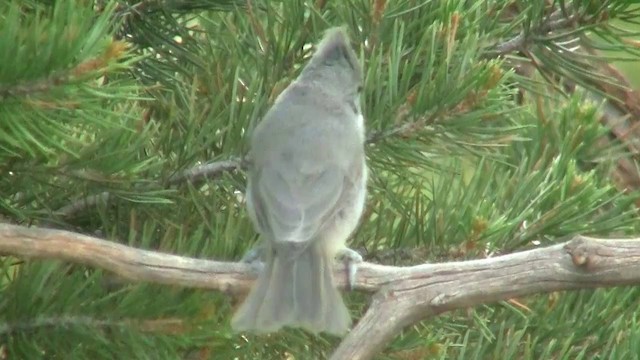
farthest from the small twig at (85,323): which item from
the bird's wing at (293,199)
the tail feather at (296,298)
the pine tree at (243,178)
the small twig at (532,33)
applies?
the small twig at (532,33)

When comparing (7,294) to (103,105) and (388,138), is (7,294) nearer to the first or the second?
(103,105)

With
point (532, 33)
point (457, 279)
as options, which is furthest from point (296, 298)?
point (532, 33)

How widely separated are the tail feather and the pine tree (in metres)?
0.04

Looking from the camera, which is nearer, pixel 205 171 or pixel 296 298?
pixel 205 171

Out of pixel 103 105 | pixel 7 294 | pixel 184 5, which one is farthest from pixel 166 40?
pixel 7 294

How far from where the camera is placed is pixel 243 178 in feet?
4.92

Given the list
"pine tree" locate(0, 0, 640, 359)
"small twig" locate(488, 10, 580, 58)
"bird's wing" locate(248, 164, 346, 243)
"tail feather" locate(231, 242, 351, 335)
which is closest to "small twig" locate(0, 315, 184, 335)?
"pine tree" locate(0, 0, 640, 359)

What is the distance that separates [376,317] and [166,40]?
1.64 feet

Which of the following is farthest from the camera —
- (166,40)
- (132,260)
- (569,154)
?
(569,154)

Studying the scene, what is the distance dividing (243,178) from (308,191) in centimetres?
23

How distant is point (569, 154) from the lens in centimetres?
168

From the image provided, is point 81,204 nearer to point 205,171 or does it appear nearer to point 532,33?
point 205,171

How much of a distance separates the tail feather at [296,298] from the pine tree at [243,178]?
44 mm

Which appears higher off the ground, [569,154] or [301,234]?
[569,154]
